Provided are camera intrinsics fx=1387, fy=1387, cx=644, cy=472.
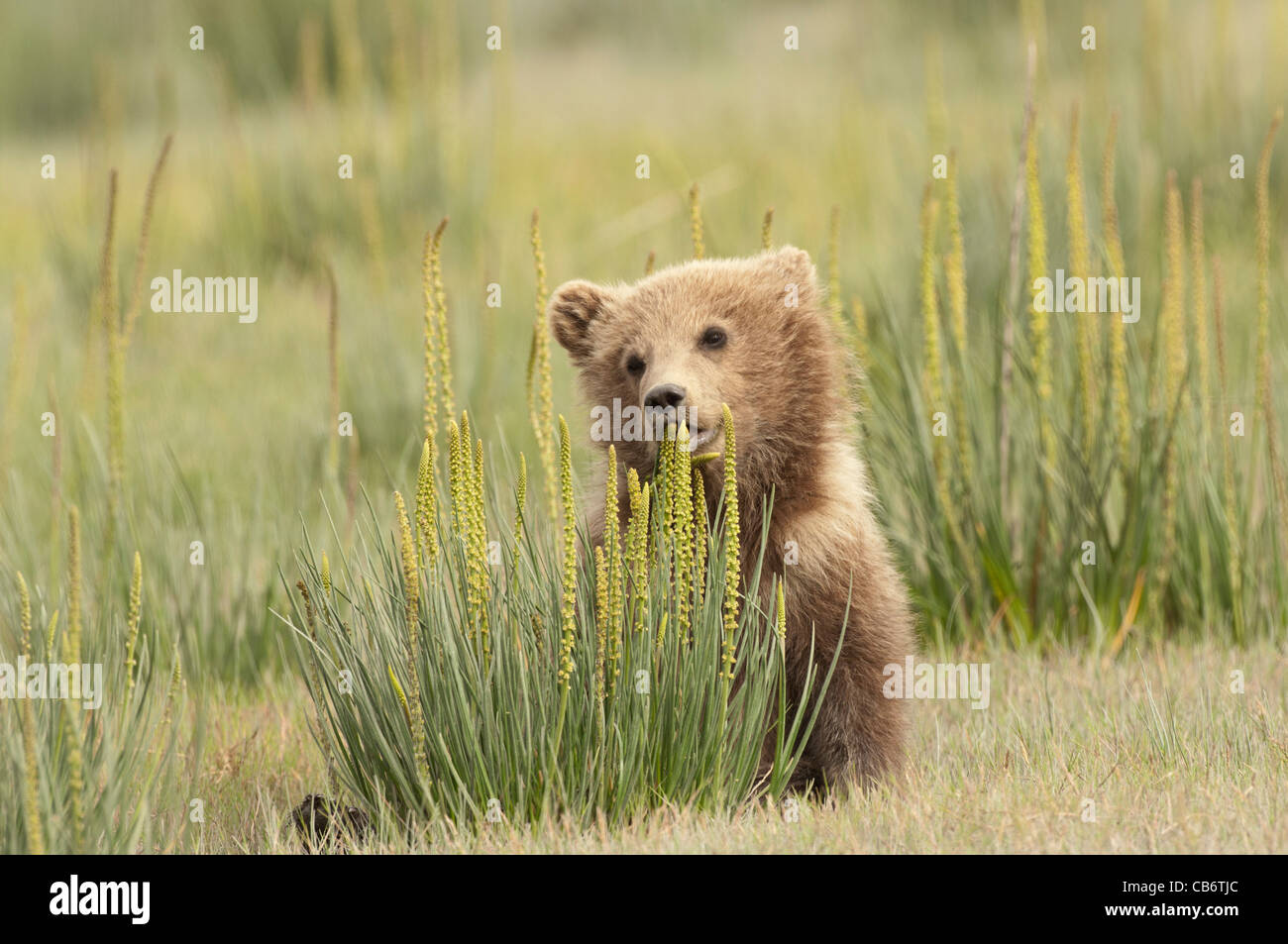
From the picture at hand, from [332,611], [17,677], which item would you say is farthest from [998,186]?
[17,677]

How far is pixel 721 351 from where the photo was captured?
14.3 ft

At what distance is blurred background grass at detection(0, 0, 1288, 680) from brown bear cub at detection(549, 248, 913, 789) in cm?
99

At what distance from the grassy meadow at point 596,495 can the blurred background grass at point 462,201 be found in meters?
0.04

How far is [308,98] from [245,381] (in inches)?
73.4

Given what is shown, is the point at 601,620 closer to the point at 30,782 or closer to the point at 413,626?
the point at 413,626

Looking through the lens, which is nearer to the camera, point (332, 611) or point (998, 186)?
point (332, 611)

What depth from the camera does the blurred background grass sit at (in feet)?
19.5

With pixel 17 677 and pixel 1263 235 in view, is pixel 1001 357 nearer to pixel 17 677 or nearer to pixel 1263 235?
pixel 1263 235

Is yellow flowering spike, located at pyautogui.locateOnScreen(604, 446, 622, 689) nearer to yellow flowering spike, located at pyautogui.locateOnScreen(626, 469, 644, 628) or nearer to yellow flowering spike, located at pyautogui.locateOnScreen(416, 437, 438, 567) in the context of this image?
yellow flowering spike, located at pyautogui.locateOnScreen(626, 469, 644, 628)

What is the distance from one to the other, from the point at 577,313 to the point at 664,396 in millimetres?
1015

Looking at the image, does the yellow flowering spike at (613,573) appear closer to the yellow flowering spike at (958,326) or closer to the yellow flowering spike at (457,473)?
the yellow flowering spike at (457,473)

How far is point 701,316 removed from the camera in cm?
439

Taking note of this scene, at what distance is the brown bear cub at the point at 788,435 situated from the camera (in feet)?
13.3

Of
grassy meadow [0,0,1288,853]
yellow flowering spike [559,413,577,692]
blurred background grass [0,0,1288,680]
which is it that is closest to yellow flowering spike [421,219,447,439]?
grassy meadow [0,0,1288,853]
